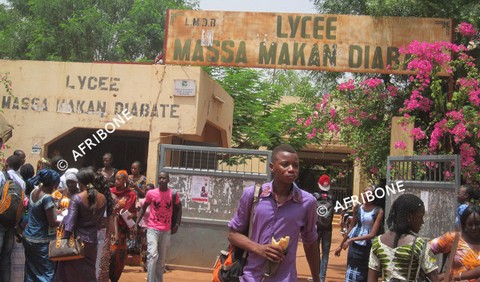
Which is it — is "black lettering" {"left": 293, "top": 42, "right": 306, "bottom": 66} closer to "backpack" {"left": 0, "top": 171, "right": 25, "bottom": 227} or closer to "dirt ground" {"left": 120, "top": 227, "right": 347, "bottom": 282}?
"dirt ground" {"left": 120, "top": 227, "right": 347, "bottom": 282}

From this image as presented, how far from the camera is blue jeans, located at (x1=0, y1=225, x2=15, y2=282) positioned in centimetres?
766

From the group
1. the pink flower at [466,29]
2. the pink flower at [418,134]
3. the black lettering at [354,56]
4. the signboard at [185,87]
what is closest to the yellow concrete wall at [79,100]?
the signboard at [185,87]

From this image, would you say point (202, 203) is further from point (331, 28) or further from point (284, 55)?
point (331, 28)

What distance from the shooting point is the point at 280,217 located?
4.65 metres

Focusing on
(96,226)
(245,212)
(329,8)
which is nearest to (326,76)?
(329,8)

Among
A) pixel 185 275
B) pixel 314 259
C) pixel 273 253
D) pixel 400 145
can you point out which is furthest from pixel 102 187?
pixel 400 145

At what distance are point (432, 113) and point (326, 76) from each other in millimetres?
5238

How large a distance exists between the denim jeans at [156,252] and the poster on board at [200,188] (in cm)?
263

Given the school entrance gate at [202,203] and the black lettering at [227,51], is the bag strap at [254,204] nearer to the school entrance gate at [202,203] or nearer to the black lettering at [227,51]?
the school entrance gate at [202,203]

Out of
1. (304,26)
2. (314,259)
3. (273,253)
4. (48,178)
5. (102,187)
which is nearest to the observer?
(273,253)

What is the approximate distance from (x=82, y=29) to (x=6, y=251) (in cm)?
2686

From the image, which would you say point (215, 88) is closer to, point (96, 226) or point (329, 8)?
point (329, 8)

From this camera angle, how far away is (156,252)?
388 inches

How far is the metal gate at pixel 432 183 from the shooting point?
9.34 metres
